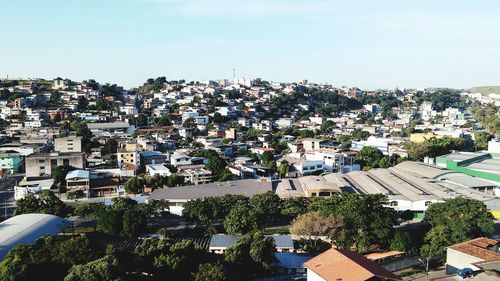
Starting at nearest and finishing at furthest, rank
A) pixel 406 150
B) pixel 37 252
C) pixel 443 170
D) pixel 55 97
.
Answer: pixel 37 252 < pixel 443 170 < pixel 406 150 < pixel 55 97

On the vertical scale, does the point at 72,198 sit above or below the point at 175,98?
below

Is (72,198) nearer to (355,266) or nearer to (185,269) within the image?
(185,269)

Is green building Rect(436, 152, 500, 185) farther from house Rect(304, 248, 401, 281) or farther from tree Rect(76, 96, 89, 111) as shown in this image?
tree Rect(76, 96, 89, 111)

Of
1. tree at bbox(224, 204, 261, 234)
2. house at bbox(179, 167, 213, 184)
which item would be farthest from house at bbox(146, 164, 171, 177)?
tree at bbox(224, 204, 261, 234)

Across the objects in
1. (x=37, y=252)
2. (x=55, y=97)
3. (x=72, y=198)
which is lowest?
(x=72, y=198)

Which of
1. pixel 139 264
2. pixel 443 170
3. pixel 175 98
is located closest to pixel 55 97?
pixel 175 98

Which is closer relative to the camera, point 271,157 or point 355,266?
point 355,266

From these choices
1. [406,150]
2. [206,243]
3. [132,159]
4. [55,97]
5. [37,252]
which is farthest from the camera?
[55,97]

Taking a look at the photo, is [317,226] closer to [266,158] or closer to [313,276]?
[313,276]
